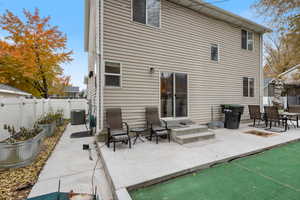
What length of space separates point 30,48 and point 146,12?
1029cm

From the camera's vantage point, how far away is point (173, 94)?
5.86 meters

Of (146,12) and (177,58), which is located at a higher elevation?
(146,12)

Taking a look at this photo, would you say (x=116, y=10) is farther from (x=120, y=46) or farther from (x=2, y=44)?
(x=2, y=44)

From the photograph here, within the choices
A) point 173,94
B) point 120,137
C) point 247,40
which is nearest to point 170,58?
point 173,94

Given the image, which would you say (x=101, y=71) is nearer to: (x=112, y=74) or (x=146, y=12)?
(x=112, y=74)

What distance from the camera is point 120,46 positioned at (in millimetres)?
4895

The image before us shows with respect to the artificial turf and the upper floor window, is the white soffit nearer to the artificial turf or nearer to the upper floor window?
the upper floor window

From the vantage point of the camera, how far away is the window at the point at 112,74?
185 inches

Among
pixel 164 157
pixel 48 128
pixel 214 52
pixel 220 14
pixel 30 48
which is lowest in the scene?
pixel 164 157

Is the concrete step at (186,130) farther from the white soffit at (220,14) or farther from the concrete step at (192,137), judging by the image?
the white soffit at (220,14)

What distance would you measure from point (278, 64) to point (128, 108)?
2144cm

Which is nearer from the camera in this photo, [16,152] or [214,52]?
[16,152]

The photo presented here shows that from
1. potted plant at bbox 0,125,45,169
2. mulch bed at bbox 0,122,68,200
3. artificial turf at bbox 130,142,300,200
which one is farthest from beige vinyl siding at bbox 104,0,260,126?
artificial turf at bbox 130,142,300,200

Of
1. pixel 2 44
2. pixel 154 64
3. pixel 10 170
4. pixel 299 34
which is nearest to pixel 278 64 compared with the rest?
pixel 299 34
